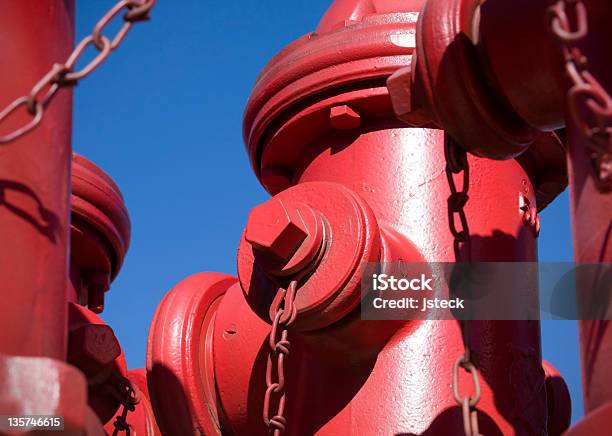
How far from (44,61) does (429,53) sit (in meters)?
0.76

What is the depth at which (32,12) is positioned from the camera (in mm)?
1891

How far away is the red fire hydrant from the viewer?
2.66 meters

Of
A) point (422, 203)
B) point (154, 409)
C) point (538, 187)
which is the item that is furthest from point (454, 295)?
point (154, 409)

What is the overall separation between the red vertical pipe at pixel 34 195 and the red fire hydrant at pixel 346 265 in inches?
31.6

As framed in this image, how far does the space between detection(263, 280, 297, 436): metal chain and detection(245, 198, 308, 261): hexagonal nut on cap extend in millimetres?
95

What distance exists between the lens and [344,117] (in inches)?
119

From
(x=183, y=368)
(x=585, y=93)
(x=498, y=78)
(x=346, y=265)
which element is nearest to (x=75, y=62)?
(x=585, y=93)

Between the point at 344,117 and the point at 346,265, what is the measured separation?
55 cm

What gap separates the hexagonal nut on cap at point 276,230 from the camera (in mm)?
2609

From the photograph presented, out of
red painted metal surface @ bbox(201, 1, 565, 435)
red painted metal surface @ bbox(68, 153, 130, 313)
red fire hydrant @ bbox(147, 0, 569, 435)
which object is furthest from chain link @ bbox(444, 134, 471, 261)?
red painted metal surface @ bbox(68, 153, 130, 313)

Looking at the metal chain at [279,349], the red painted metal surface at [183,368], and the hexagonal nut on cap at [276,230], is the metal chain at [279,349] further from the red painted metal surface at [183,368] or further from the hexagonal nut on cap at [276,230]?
the red painted metal surface at [183,368]

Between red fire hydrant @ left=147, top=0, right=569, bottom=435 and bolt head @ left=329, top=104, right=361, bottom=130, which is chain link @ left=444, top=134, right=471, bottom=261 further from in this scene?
bolt head @ left=329, top=104, right=361, bottom=130

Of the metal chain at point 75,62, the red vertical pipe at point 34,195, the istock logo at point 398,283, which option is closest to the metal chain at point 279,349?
the istock logo at point 398,283

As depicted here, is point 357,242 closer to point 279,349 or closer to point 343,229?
point 343,229
